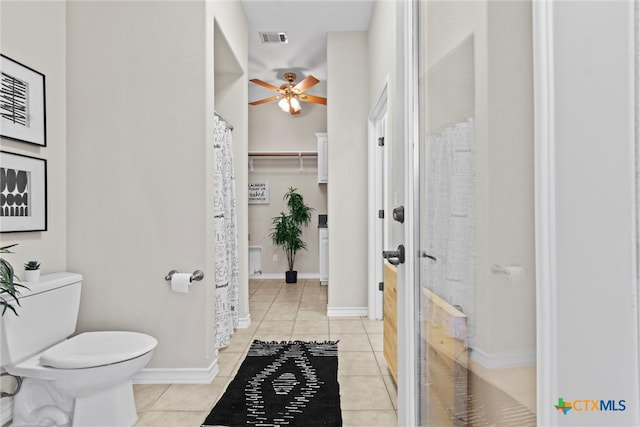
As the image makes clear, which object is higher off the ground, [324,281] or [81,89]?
[81,89]

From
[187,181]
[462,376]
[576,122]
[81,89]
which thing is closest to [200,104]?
[187,181]

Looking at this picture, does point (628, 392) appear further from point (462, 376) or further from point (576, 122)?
point (462, 376)

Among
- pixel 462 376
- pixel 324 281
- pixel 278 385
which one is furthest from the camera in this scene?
pixel 324 281

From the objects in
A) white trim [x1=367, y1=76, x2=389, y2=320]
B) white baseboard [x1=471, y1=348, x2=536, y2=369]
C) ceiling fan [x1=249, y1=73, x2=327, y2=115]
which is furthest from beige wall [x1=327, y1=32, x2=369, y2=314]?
white baseboard [x1=471, y1=348, x2=536, y2=369]

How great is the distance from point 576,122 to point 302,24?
4003 millimetres

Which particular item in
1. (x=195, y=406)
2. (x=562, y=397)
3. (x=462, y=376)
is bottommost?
(x=195, y=406)

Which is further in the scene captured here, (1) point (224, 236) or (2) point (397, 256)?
(1) point (224, 236)

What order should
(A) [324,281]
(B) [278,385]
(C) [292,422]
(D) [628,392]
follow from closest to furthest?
1. (D) [628,392]
2. (C) [292,422]
3. (B) [278,385]
4. (A) [324,281]

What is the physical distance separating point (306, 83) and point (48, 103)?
111 inches

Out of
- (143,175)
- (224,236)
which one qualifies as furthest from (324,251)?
(143,175)

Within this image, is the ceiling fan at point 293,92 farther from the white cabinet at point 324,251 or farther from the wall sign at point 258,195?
the white cabinet at point 324,251

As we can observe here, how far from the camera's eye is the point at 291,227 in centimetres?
623

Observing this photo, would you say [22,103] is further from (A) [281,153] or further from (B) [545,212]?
(A) [281,153]

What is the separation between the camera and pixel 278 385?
95.3 inches
